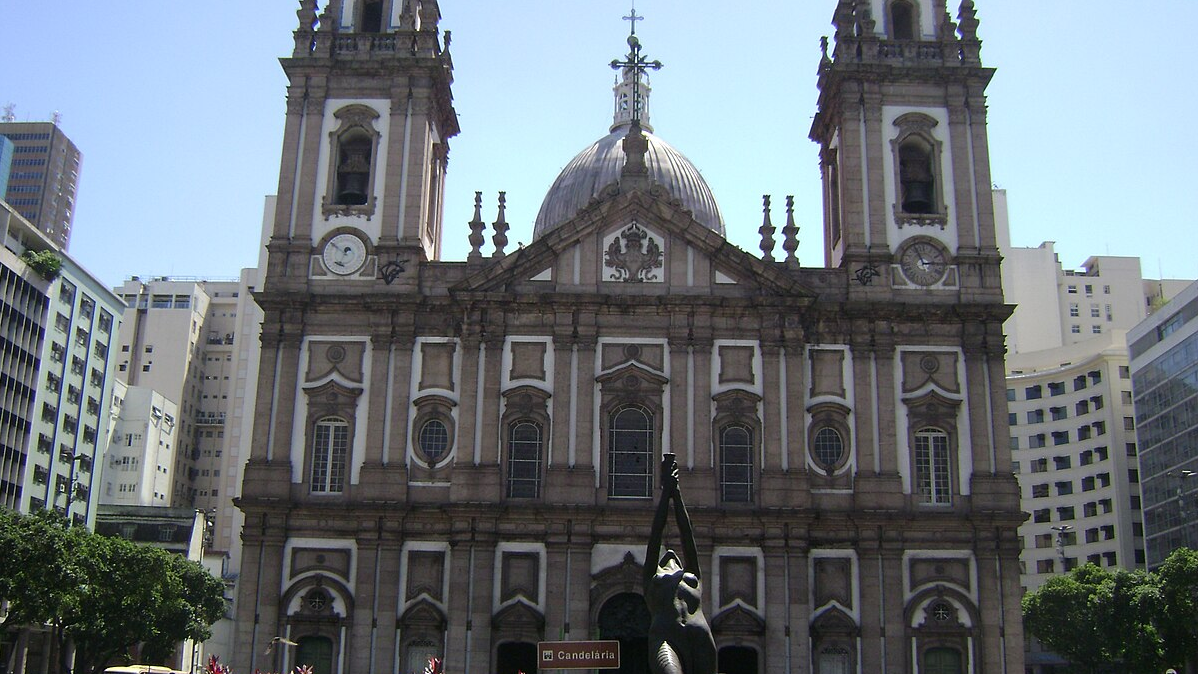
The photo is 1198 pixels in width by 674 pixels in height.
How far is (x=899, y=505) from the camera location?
117ft

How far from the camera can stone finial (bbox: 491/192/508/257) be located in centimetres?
3838

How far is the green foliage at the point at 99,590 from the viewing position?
Result: 36125 millimetres

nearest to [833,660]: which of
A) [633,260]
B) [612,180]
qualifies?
[633,260]

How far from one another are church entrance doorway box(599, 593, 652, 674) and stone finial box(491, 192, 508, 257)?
34.7 ft

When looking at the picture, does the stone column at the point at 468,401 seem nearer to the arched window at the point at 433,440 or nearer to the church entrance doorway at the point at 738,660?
the arched window at the point at 433,440

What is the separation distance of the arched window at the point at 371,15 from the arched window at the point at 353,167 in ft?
13.4

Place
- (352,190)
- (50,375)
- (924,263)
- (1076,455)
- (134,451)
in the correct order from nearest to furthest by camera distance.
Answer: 1. (924,263)
2. (352,190)
3. (50,375)
4. (1076,455)
5. (134,451)

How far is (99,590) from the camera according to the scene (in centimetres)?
4044

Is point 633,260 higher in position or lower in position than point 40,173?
lower

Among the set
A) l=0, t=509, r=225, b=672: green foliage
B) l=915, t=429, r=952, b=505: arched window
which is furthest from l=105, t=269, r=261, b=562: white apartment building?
l=915, t=429, r=952, b=505: arched window

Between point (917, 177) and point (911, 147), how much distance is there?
1061mm

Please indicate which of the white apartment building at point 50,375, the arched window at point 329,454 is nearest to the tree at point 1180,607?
the arched window at point 329,454

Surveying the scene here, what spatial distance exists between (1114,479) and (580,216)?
43.6m

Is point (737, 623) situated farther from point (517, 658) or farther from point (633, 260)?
point (633, 260)
